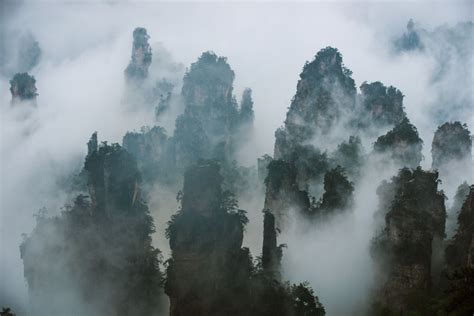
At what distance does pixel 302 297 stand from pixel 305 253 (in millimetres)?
19300

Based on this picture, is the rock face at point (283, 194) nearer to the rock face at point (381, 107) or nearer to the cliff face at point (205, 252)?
the cliff face at point (205, 252)

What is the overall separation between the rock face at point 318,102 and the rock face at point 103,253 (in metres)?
32.0

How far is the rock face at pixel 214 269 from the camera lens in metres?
56.3

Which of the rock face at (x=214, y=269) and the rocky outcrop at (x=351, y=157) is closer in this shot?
the rock face at (x=214, y=269)

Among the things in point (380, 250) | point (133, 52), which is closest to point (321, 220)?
point (380, 250)

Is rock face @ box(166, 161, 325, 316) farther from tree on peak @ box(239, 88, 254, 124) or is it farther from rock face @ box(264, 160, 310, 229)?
tree on peak @ box(239, 88, 254, 124)

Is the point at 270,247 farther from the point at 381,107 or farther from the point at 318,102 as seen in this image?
the point at 381,107

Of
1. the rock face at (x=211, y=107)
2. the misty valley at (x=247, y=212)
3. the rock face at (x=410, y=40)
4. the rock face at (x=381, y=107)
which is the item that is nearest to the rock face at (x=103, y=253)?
the misty valley at (x=247, y=212)

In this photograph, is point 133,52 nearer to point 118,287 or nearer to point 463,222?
point 118,287

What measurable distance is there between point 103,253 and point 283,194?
2445 cm

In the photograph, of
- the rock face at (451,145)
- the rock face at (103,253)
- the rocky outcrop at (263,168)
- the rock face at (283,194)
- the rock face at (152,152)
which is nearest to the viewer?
the rock face at (103,253)

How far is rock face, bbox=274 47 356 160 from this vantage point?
97.2 m

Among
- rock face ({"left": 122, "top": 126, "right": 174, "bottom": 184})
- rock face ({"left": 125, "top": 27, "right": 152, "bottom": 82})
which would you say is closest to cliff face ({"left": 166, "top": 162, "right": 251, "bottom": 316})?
rock face ({"left": 122, "top": 126, "right": 174, "bottom": 184})

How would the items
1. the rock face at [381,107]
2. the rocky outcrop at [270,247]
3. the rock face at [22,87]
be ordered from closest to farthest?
the rocky outcrop at [270,247] < the rock face at [381,107] < the rock face at [22,87]
